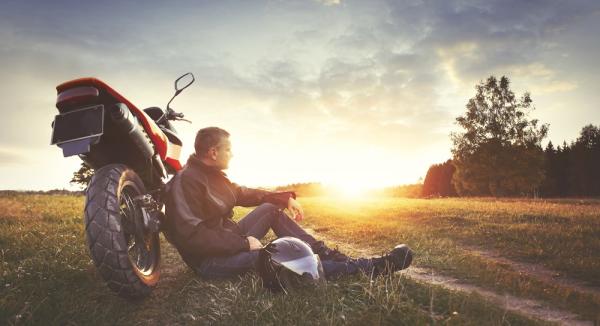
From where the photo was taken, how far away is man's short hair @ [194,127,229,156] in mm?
4941

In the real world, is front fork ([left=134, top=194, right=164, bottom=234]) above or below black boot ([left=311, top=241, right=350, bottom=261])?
above

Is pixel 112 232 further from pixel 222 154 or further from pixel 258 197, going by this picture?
pixel 258 197

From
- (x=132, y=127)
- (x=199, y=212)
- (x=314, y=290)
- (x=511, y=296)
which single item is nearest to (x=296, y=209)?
(x=199, y=212)

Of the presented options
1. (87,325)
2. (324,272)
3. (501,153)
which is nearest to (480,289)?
(324,272)

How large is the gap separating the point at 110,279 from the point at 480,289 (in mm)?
4537

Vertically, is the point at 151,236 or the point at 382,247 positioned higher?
the point at 151,236

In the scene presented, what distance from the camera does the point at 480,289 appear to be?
5.19 m

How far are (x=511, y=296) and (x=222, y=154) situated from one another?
4.07 m

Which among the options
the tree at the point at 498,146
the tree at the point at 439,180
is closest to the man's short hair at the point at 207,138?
the tree at the point at 498,146

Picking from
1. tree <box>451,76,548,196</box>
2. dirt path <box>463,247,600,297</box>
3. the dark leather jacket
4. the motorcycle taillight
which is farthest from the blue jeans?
tree <box>451,76,548,196</box>

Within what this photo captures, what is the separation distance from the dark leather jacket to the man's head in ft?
0.33

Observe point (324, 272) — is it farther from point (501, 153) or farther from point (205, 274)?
point (501, 153)

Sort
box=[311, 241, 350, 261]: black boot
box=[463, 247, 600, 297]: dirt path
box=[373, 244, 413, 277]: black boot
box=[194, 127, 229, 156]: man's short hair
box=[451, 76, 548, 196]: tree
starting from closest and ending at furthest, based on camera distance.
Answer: box=[373, 244, 413, 277]: black boot → box=[311, 241, 350, 261]: black boot → box=[194, 127, 229, 156]: man's short hair → box=[463, 247, 600, 297]: dirt path → box=[451, 76, 548, 196]: tree

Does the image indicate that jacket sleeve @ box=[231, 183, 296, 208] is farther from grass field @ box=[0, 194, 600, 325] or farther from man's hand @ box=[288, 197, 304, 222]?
grass field @ box=[0, 194, 600, 325]
